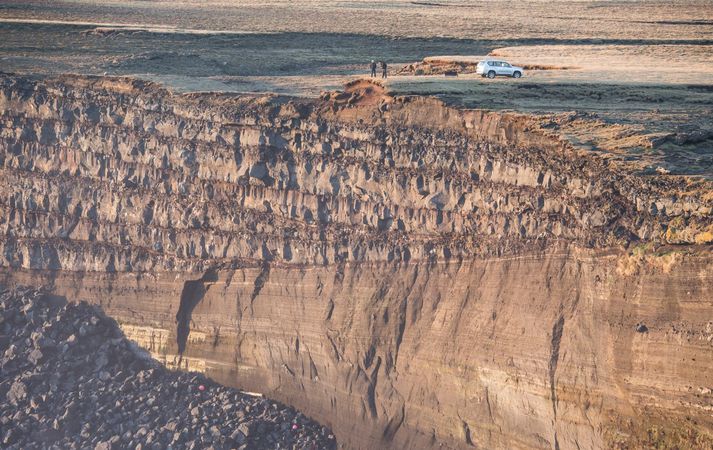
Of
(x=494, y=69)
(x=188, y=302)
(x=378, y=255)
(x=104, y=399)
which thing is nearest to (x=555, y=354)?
(x=378, y=255)

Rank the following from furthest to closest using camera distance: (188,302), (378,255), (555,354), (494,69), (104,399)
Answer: (494,69) → (188,302) → (104,399) → (378,255) → (555,354)

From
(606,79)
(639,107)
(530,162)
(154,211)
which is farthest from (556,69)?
(154,211)

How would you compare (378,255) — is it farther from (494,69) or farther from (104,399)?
(494,69)

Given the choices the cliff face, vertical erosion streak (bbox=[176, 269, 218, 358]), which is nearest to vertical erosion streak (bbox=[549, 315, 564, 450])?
the cliff face

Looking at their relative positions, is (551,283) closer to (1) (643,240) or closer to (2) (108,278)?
(1) (643,240)

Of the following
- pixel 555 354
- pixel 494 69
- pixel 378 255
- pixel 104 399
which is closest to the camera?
pixel 555 354

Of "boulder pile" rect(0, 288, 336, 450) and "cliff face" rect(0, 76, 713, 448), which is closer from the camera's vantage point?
"cliff face" rect(0, 76, 713, 448)

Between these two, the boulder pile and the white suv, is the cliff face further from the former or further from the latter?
the white suv
